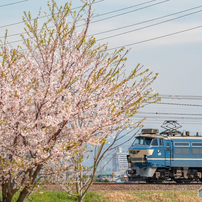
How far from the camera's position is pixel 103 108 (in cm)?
872

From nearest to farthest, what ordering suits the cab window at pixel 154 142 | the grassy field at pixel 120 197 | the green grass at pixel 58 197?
the green grass at pixel 58 197
the grassy field at pixel 120 197
the cab window at pixel 154 142

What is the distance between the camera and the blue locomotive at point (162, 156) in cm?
2483

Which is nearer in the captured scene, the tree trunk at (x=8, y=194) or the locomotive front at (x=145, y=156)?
the tree trunk at (x=8, y=194)

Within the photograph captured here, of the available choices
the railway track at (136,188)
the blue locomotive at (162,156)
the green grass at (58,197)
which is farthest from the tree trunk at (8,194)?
the blue locomotive at (162,156)

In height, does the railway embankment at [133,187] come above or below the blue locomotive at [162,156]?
below

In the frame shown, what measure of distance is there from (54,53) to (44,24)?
41.0 inches

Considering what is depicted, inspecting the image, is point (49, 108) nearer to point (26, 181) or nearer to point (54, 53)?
point (54, 53)

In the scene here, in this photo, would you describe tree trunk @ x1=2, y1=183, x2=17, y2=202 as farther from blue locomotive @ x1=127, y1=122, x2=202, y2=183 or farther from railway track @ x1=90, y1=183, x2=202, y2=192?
blue locomotive @ x1=127, y1=122, x2=202, y2=183

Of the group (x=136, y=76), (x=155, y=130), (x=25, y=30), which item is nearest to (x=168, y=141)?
(x=155, y=130)

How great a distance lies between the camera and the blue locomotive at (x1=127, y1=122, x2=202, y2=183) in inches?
977

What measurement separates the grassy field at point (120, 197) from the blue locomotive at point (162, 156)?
4.43 metres

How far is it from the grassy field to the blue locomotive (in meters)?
4.43

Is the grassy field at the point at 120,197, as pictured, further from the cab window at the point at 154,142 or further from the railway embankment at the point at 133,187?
the cab window at the point at 154,142

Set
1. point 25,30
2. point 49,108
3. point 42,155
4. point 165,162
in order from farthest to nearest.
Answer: point 165,162 < point 25,30 < point 49,108 < point 42,155
